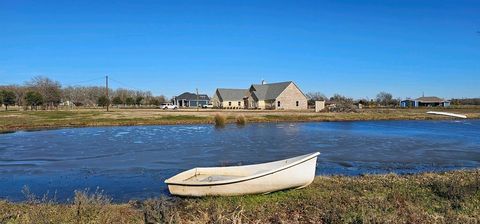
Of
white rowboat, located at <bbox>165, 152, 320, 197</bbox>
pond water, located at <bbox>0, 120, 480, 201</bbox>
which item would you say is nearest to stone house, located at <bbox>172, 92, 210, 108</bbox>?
pond water, located at <bbox>0, 120, 480, 201</bbox>

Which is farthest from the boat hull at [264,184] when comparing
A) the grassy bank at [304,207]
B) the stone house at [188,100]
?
the stone house at [188,100]

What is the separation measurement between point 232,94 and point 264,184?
90693 mm

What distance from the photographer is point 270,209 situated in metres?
9.42

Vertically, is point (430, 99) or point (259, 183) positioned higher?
point (430, 99)

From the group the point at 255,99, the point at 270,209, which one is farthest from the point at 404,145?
the point at 255,99

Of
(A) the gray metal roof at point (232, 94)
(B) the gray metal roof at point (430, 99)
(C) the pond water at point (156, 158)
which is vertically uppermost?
(A) the gray metal roof at point (232, 94)

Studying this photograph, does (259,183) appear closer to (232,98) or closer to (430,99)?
(232,98)

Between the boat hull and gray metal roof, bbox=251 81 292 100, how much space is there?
252 ft

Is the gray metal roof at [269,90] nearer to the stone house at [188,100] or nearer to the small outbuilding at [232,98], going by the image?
the small outbuilding at [232,98]

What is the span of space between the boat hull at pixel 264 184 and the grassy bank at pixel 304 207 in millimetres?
172

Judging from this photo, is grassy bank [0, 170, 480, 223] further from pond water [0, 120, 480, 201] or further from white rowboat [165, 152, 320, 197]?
pond water [0, 120, 480, 201]

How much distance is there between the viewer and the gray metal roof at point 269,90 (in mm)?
88062

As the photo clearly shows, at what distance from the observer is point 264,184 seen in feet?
34.4

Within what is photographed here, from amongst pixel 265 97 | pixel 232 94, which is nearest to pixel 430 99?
pixel 265 97
